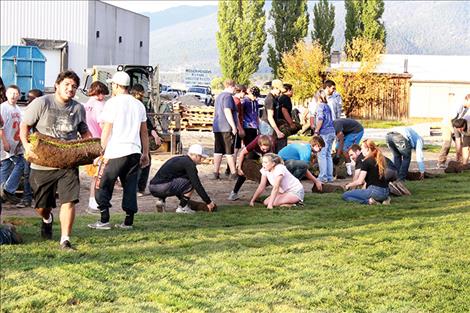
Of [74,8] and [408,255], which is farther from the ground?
[74,8]

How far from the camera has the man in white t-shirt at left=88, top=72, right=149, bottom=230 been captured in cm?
975

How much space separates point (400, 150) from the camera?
15.9 m

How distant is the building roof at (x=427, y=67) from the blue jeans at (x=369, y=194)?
3788 centimetres

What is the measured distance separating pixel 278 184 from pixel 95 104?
2716mm

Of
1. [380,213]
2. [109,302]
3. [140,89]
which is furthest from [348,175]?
[109,302]

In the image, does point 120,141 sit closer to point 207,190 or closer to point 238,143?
point 207,190

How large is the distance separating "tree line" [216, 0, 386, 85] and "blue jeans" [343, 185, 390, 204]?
1846 inches

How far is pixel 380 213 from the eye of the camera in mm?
12289

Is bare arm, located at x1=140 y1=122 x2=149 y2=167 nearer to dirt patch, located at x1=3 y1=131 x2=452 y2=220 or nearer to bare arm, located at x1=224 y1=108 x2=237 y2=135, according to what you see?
dirt patch, located at x1=3 y1=131 x2=452 y2=220

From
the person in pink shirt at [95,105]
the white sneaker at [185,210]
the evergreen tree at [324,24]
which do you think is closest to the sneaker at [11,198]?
the person in pink shirt at [95,105]

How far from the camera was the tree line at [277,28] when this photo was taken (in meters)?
61.6

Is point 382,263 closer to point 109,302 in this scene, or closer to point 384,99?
point 109,302

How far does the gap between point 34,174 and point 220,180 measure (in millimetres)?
7554

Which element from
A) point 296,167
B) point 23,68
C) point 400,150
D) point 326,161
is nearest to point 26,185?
point 296,167
